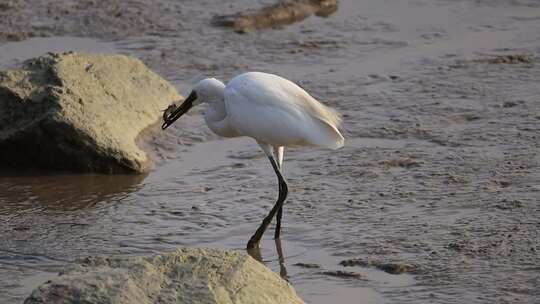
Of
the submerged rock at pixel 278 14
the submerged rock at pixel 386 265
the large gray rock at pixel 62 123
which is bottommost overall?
the submerged rock at pixel 386 265

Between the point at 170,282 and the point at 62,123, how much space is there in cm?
313

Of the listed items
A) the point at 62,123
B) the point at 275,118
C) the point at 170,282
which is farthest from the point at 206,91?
the point at 170,282

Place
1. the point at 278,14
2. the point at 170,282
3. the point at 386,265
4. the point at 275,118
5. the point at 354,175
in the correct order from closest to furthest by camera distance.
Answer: the point at 170,282 < the point at 386,265 < the point at 275,118 < the point at 354,175 < the point at 278,14

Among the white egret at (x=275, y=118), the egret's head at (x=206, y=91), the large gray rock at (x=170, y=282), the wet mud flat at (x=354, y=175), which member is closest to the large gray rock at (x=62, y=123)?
the wet mud flat at (x=354, y=175)

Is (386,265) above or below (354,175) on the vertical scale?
below

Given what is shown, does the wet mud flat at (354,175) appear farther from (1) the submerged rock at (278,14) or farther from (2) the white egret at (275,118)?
(2) the white egret at (275,118)

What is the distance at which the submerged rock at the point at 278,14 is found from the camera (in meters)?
11.2

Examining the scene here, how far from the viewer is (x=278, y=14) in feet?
37.4

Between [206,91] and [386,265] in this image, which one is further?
[206,91]

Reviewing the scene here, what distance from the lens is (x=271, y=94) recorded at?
660cm

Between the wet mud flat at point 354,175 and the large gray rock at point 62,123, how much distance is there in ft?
0.53

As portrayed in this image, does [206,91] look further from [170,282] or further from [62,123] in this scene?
[170,282]

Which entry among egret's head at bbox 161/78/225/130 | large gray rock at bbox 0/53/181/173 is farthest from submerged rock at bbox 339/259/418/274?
large gray rock at bbox 0/53/181/173

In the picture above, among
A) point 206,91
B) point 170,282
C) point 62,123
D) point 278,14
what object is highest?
point 278,14
